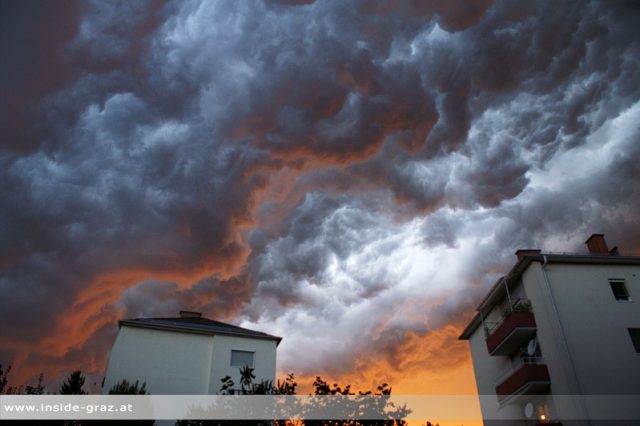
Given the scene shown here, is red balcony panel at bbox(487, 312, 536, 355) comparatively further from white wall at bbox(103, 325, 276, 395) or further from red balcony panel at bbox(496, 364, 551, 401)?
white wall at bbox(103, 325, 276, 395)

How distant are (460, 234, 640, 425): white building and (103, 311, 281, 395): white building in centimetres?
1639

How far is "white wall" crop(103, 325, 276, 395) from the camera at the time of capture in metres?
31.4

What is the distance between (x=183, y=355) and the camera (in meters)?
33.1

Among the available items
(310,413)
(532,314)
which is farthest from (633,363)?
(310,413)

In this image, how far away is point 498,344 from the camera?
3130cm

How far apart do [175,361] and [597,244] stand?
98.7ft

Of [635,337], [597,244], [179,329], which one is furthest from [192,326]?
[597,244]

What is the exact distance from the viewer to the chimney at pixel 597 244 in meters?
33.0

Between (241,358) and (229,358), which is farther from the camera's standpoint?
(241,358)

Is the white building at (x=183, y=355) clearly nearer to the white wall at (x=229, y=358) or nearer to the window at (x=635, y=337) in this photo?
the white wall at (x=229, y=358)

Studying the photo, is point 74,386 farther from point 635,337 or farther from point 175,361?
point 635,337

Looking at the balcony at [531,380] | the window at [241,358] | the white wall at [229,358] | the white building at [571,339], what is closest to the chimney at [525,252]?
the white building at [571,339]

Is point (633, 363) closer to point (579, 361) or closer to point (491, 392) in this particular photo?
point (579, 361)

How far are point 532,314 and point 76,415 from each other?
25.5 meters
